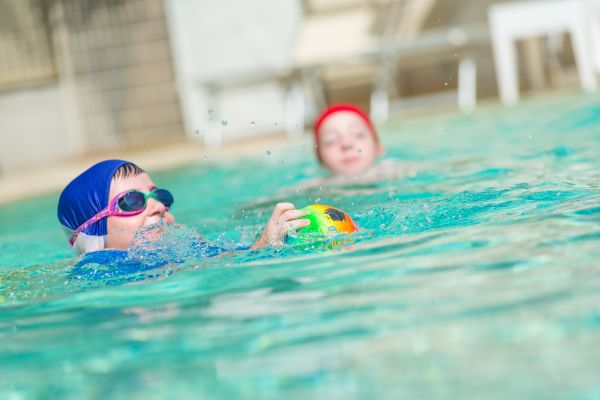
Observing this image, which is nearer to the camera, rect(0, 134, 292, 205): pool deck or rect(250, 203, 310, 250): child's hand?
rect(250, 203, 310, 250): child's hand

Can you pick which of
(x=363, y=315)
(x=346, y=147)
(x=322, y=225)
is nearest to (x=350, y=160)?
(x=346, y=147)

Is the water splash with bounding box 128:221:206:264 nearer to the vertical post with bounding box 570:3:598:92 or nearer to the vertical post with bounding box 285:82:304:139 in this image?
the vertical post with bounding box 285:82:304:139

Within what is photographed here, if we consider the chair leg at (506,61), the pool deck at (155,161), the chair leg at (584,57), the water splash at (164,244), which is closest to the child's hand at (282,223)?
the water splash at (164,244)

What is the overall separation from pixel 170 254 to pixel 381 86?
301 inches

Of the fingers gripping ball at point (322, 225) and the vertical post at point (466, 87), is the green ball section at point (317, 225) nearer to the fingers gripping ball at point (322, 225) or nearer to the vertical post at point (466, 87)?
the fingers gripping ball at point (322, 225)

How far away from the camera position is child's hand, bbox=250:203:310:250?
9.54 ft

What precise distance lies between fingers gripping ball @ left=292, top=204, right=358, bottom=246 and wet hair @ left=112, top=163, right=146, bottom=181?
0.75 meters

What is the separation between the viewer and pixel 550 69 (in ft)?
35.9

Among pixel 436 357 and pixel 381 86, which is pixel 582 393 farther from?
pixel 381 86

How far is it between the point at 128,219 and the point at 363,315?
153 centimetres

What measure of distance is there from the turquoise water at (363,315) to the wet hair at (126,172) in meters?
0.36

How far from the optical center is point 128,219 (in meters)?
3.23

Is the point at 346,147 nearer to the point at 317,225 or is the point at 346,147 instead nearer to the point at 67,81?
the point at 317,225

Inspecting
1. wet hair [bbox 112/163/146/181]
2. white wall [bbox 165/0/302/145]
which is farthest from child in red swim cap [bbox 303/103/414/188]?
white wall [bbox 165/0/302/145]
